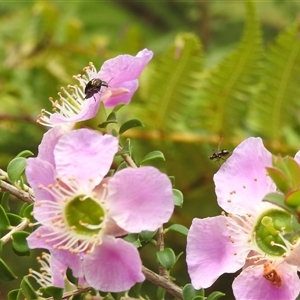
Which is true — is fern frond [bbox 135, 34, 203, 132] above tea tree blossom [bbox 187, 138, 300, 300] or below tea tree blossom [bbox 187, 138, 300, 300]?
below

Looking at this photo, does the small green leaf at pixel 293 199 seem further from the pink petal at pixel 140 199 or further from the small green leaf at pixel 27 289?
the small green leaf at pixel 27 289

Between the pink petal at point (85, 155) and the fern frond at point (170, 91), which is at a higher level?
the pink petal at point (85, 155)

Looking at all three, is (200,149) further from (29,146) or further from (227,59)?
(29,146)

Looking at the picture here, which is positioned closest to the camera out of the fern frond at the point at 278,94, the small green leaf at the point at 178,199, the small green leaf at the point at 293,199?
the small green leaf at the point at 293,199

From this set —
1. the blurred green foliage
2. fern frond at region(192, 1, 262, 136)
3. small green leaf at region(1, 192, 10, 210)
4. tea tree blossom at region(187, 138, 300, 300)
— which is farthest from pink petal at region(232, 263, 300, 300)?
fern frond at region(192, 1, 262, 136)

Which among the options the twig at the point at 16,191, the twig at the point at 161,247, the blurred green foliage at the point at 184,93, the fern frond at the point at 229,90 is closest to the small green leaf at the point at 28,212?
the twig at the point at 16,191

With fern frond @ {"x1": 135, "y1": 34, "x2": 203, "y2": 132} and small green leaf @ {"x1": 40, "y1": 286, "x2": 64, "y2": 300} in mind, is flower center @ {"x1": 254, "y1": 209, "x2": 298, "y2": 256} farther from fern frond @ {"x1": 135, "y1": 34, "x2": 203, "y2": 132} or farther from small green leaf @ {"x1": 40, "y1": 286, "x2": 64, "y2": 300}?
fern frond @ {"x1": 135, "y1": 34, "x2": 203, "y2": 132}

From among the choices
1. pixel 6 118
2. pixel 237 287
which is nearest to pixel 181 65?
pixel 6 118
